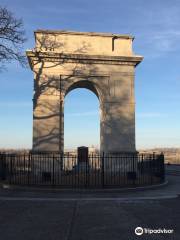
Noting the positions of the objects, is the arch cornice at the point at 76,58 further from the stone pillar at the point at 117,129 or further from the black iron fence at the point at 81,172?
the black iron fence at the point at 81,172

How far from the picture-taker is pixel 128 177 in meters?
21.2

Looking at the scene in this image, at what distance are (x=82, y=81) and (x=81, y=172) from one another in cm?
526

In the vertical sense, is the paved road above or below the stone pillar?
below

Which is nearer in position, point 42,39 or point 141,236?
point 141,236

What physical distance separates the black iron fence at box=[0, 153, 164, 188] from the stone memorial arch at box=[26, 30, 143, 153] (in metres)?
0.87

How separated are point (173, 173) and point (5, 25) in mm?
15739

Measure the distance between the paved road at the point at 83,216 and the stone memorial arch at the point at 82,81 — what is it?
7902mm

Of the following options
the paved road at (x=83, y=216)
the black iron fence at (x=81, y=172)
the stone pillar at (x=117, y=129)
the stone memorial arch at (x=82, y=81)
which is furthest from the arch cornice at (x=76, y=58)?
the paved road at (x=83, y=216)

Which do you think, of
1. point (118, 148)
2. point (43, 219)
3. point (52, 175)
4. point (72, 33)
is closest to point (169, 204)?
point (43, 219)

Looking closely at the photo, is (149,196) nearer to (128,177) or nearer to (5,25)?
(128,177)

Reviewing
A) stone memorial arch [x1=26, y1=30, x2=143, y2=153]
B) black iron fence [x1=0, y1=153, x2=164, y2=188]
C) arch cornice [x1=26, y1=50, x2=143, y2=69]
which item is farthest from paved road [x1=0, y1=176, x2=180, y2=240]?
arch cornice [x1=26, y1=50, x2=143, y2=69]

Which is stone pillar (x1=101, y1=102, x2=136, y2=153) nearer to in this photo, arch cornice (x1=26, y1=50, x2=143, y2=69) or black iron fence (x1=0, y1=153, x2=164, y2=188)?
black iron fence (x1=0, y1=153, x2=164, y2=188)

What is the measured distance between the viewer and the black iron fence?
65.6 ft

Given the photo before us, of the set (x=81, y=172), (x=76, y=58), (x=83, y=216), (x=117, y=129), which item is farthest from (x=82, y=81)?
(x=83, y=216)
